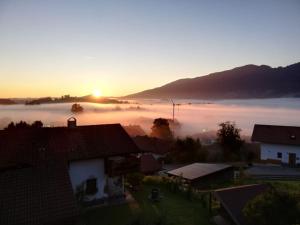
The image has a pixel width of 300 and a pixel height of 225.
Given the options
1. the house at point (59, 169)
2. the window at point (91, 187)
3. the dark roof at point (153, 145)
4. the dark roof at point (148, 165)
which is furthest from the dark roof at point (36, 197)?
the dark roof at point (153, 145)

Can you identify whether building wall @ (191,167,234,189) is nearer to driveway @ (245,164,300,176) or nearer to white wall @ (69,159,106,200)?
driveway @ (245,164,300,176)

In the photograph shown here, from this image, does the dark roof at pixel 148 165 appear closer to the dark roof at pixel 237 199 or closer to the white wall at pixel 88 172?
the white wall at pixel 88 172

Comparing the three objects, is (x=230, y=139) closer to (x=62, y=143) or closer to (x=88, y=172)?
(x=88, y=172)

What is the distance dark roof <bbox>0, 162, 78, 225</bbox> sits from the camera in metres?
15.1

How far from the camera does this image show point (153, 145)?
61281 millimetres

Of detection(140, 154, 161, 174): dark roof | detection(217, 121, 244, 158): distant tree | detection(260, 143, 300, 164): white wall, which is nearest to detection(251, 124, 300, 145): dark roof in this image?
detection(260, 143, 300, 164): white wall

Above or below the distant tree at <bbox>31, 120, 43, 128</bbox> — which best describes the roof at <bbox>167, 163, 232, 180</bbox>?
below

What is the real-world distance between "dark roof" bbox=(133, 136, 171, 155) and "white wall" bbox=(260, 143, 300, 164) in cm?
1815

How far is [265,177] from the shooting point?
38750 mm

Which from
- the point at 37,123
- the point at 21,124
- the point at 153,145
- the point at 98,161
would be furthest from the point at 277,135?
the point at 21,124

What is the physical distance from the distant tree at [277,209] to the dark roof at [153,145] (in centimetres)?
4259

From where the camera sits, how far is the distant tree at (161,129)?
8456cm

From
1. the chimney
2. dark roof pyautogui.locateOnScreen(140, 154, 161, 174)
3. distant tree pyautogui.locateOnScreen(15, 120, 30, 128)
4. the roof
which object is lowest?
dark roof pyautogui.locateOnScreen(140, 154, 161, 174)

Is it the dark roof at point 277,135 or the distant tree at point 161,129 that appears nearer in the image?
the dark roof at point 277,135
